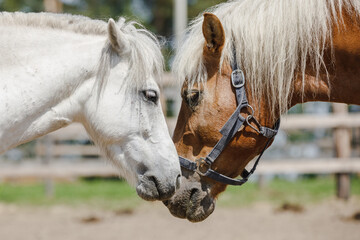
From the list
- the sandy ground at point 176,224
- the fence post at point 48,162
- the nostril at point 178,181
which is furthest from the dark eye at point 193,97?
the fence post at point 48,162

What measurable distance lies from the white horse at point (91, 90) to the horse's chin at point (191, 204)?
19 cm

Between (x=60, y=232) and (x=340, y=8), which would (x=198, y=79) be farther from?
(x=60, y=232)

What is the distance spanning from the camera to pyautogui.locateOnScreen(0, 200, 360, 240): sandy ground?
5.31 meters

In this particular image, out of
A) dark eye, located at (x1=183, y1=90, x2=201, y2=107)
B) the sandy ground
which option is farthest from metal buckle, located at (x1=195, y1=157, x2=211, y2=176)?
the sandy ground

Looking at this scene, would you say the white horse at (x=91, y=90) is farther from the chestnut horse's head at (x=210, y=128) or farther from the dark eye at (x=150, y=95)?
the chestnut horse's head at (x=210, y=128)

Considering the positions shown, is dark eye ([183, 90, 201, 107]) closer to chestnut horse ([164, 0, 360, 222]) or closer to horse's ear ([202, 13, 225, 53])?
chestnut horse ([164, 0, 360, 222])

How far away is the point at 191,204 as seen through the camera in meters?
2.67

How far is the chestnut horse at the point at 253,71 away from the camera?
8.05ft

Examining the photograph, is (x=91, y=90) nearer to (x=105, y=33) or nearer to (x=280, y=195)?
(x=105, y=33)

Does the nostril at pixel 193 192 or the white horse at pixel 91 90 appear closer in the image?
the white horse at pixel 91 90

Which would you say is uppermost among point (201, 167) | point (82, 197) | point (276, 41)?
point (276, 41)

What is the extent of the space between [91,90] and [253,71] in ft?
3.01

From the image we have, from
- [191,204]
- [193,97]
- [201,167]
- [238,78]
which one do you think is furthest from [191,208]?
[238,78]

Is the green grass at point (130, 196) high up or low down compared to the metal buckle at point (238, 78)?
down
